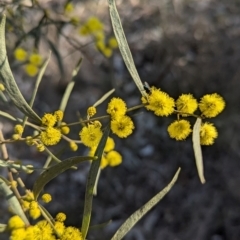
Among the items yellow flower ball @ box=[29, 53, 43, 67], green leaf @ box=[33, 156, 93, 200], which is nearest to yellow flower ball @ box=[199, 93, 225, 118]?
green leaf @ box=[33, 156, 93, 200]

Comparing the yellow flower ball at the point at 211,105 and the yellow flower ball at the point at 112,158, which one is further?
the yellow flower ball at the point at 112,158

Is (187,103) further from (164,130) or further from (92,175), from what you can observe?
(164,130)

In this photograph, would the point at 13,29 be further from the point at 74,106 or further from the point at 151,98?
the point at 74,106

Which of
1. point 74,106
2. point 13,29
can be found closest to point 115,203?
point 74,106

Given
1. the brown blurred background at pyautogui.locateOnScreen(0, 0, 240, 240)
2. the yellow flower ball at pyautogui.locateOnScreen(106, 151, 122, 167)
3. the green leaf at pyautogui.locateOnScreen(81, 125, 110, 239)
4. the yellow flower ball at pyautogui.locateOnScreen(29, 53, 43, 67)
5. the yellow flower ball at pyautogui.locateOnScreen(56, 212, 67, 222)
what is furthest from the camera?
the brown blurred background at pyautogui.locateOnScreen(0, 0, 240, 240)

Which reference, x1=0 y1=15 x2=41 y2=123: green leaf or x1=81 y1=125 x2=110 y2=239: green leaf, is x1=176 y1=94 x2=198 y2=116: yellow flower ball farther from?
x1=0 y1=15 x2=41 y2=123: green leaf

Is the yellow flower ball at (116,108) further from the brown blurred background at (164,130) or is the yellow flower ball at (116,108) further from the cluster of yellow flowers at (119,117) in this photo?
the brown blurred background at (164,130)

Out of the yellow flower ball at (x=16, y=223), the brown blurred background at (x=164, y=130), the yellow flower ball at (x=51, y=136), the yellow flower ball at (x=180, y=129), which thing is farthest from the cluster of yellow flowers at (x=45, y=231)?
the brown blurred background at (x=164, y=130)
